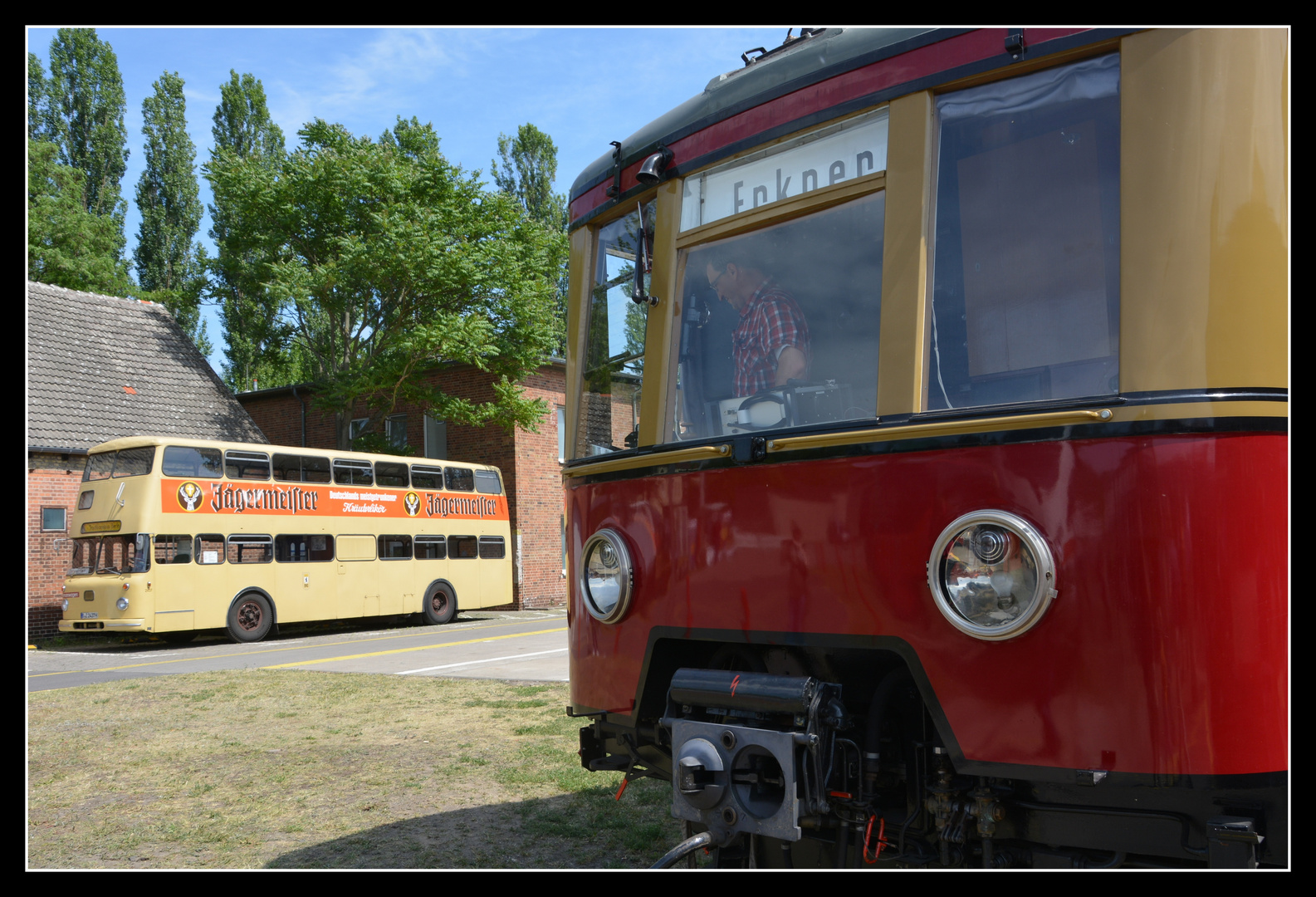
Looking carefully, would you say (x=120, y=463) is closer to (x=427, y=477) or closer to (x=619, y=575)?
(x=427, y=477)

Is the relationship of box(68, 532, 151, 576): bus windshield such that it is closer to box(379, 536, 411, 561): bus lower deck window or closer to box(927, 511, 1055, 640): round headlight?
box(379, 536, 411, 561): bus lower deck window

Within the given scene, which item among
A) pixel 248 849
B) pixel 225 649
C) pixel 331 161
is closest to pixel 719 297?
pixel 248 849

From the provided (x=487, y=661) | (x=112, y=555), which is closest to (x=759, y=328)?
(x=487, y=661)

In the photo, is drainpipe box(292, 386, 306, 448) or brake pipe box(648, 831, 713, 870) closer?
brake pipe box(648, 831, 713, 870)

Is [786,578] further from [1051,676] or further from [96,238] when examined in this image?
[96,238]

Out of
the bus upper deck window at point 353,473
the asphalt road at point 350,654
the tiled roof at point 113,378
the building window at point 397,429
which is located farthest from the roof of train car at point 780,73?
the building window at point 397,429

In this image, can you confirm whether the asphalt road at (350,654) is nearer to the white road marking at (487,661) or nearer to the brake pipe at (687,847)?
the white road marking at (487,661)

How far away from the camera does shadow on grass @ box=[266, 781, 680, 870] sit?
471 centimetres

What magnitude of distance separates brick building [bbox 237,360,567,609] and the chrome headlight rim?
22.8 metres

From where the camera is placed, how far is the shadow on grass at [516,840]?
4711mm

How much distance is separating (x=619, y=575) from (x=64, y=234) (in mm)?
30599

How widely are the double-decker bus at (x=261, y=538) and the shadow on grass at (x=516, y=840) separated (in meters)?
14.5

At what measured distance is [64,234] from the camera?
93.4ft

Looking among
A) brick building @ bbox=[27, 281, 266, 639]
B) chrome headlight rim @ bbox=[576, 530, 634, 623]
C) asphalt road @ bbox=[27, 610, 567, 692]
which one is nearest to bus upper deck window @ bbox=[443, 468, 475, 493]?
asphalt road @ bbox=[27, 610, 567, 692]
